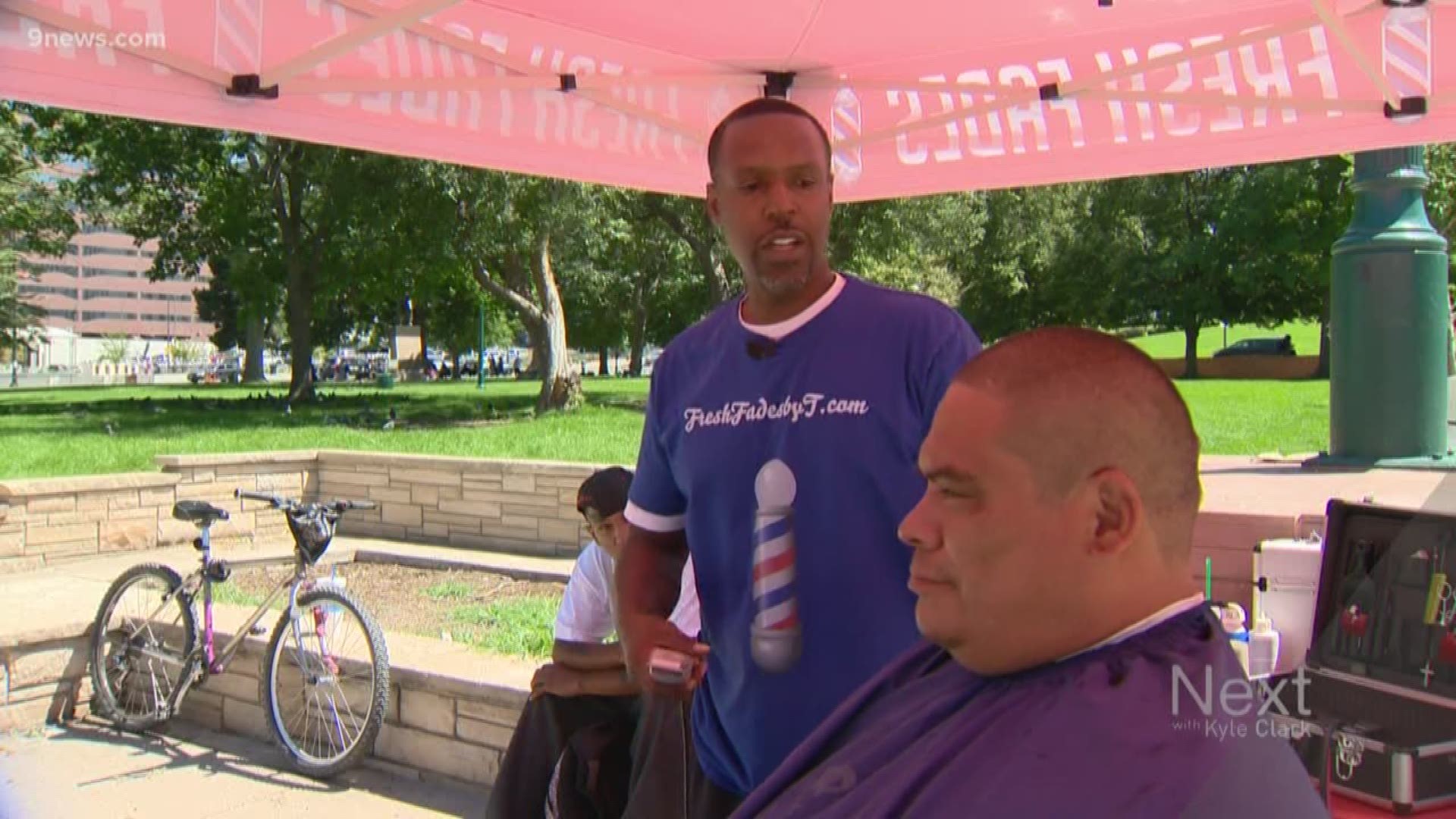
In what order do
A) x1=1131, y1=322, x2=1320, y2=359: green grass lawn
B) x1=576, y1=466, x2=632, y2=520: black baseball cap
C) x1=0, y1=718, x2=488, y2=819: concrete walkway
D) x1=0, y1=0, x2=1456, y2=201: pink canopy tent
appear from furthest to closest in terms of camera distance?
1. x1=1131, y1=322, x2=1320, y2=359: green grass lawn
2. x1=0, y1=718, x2=488, y2=819: concrete walkway
3. x1=576, y1=466, x2=632, y2=520: black baseball cap
4. x1=0, y1=0, x2=1456, y2=201: pink canopy tent

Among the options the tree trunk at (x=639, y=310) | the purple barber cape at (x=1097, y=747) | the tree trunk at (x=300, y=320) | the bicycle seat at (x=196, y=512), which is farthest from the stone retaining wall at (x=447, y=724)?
the tree trunk at (x=639, y=310)

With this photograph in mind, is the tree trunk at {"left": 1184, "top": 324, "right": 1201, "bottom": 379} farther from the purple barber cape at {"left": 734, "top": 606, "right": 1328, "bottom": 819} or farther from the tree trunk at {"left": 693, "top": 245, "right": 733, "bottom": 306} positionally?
the purple barber cape at {"left": 734, "top": 606, "right": 1328, "bottom": 819}

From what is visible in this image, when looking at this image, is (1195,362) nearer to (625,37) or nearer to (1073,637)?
(625,37)

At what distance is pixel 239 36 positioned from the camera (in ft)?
13.0

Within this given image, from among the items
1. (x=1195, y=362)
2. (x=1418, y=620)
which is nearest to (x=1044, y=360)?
(x=1418, y=620)

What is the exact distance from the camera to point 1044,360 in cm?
122

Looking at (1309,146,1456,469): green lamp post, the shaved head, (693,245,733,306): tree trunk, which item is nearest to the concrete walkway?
the shaved head

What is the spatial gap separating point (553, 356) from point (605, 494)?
19.4m

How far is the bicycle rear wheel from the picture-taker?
19.4ft

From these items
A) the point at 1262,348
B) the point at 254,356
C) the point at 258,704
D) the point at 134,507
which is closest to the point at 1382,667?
the point at 258,704

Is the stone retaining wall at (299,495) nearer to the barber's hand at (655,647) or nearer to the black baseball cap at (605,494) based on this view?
the black baseball cap at (605,494)

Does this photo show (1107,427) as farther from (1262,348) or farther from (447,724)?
(1262,348)

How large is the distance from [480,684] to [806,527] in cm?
303

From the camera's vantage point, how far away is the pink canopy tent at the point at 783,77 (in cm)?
388
